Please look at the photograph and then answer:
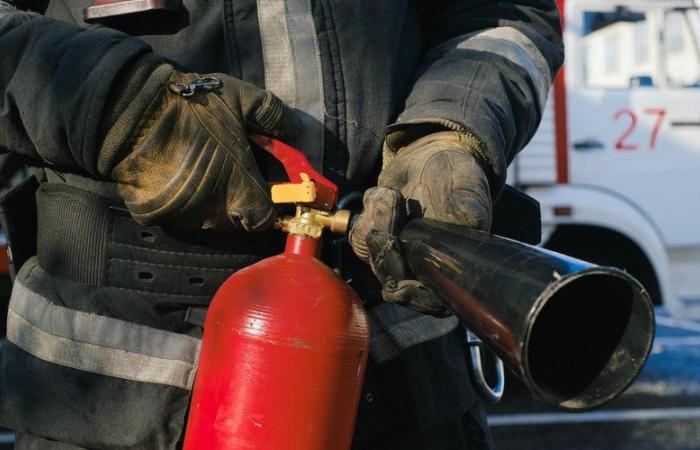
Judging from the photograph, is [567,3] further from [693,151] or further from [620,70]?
[693,151]

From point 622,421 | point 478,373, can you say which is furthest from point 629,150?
point 478,373

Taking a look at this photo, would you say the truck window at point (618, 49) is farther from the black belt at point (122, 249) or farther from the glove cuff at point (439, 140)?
the black belt at point (122, 249)

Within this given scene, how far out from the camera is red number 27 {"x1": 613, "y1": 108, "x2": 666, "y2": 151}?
446 cm

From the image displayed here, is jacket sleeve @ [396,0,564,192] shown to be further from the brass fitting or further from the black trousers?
the black trousers

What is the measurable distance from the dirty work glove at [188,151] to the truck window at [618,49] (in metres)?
3.68

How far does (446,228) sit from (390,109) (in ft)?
1.30

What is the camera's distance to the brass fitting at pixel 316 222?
116cm

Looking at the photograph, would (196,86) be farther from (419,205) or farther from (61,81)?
(419,205)

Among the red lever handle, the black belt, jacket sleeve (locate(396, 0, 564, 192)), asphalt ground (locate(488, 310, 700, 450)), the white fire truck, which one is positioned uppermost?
jacket sleeve (locate(396, 0, 564, 192))

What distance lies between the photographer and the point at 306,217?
3.84ft

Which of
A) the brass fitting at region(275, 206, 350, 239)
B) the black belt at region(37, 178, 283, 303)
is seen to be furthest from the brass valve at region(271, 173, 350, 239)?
the black belt at region(37, 178, 283, 303)

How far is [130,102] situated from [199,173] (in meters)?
0.13

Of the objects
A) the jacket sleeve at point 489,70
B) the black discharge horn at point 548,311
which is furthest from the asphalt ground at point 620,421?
the black discharge horn at point 548,311

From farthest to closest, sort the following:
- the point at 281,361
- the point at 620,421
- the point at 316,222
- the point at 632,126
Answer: the point at 632,126
the point at 620,421
the point at 316,222
the point at 281,361
